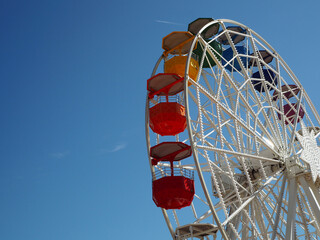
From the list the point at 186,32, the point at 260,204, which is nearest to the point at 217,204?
the point at 260,204

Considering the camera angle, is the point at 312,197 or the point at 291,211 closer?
the point at 291,211

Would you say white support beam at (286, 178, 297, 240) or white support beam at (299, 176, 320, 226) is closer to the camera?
white support beam at (286, 178, 297, 240)

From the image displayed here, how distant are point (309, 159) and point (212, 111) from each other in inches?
150

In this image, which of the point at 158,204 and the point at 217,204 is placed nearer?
the point at 158,204

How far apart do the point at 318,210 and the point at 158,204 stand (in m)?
5.07

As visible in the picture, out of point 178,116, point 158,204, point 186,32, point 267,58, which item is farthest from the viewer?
point 267,58

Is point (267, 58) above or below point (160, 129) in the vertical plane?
above

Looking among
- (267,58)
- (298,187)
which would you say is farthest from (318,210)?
(267,58)

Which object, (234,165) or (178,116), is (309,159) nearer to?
(234,165)

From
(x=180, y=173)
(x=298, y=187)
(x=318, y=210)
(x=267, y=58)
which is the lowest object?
(x=318, y=210)

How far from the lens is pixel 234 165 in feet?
56.5

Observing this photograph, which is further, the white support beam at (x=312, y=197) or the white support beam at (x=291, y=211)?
the white support beam at (x=312, y=197)

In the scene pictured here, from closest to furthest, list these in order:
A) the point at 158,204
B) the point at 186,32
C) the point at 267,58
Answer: the point at 158,204, the point at 186,32, the point at 267,58

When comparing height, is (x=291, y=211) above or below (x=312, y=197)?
below
